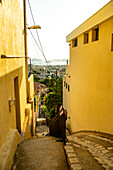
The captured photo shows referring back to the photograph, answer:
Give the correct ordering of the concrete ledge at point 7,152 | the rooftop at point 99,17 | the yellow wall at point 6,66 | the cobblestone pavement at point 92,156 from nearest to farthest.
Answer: the concrete ledge at point 7,152 → the cobblestone pavement at point 92,156 → the yellow wall at point 6,66 → the rooftop at point 99,17

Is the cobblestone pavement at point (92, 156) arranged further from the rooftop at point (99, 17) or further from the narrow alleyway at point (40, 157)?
the rooftop at point (99, 17)

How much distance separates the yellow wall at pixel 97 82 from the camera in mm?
5254

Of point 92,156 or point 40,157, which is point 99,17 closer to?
point 92,156

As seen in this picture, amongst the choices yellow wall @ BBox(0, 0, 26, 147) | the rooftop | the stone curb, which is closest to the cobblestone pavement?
the stone curb

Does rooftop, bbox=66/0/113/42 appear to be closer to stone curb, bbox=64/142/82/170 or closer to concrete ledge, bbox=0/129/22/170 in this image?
stone curb, bbox=64/142/82/170

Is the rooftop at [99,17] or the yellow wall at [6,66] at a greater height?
the rooftop at [99,17]

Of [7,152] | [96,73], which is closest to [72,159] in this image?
[7,152]

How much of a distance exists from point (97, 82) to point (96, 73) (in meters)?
0.38

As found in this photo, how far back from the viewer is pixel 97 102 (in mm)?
6258

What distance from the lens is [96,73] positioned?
20.6 feet

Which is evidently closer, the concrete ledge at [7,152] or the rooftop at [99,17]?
the concrete ledge at [7,152]

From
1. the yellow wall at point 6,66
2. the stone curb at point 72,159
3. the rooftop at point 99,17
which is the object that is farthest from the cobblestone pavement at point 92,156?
the rooftop at point 99,17

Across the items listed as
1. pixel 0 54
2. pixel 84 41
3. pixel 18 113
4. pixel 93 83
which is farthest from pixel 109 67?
pixel 18 113

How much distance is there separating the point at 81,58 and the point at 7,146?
239 inches
